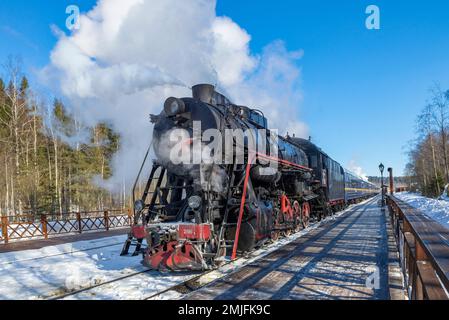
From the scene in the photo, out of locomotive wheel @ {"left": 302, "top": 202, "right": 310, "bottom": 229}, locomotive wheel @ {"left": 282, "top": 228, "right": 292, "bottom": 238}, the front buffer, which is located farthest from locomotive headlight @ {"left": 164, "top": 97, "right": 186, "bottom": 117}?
locomotive wheel @ {"left": 302, "top": 202, "right": 310, "bottom": 229}

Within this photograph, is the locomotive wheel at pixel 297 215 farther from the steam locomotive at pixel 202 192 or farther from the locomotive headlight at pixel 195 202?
the locomotive headlight at pixel 195 202

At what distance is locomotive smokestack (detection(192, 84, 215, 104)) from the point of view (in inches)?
352

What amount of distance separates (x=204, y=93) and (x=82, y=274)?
517 centimetres

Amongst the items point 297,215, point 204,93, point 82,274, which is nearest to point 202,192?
point 204,93

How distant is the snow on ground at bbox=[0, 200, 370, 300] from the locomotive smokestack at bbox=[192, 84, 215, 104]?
4.07m

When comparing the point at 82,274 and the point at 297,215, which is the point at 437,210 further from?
the point at 82,274

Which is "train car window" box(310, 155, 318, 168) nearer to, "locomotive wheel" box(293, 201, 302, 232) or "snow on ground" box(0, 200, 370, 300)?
"locomotive wheel" box(293, 201, 302, 232)

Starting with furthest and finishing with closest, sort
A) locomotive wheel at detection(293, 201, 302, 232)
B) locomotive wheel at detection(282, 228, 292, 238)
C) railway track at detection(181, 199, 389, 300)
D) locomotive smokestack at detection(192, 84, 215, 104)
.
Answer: locomotive wheel at detection(293, 201, 302, 232) < locomotive wheel at detection(282, 228, 292, 238) < locomotive smokestack at detection(192, 84, 215, 104) < railway track at detection(181, 199, 389, 300)

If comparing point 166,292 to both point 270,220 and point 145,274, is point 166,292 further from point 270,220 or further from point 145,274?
point 270,220

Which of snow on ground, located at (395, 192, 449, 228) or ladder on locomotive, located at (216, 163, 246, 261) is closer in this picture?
ladder on locomotive, located at (216, 163, 246, 261)

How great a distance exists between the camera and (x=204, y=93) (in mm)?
8992

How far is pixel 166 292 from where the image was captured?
6.00 metres

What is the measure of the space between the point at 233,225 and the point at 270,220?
1.46m

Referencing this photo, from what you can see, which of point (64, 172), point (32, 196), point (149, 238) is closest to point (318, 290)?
Answer: point (149, 238)
